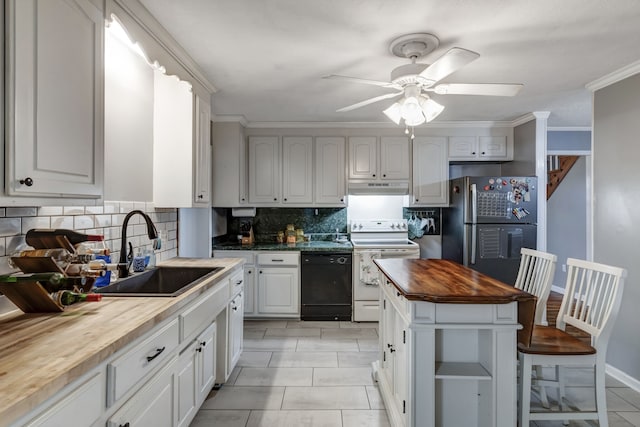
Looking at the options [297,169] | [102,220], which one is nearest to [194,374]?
[102,220]

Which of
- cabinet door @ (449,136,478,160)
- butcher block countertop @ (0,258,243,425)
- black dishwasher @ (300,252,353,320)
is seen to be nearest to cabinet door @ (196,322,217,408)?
butcher block countertop @ (0,258,243,425)

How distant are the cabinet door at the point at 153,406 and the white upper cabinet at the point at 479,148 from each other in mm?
3841

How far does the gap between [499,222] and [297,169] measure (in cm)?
238

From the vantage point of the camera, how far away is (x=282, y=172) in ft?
13.8

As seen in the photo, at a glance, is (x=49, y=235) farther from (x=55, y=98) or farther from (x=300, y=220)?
(x=300, y=220)

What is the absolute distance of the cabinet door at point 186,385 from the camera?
5.63 feet

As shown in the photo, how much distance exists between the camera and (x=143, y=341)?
1.32 m

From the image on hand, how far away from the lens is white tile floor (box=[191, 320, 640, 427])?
2162mm

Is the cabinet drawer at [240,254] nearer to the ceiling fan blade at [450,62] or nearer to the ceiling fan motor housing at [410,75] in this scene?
the ceiling fan motor housing at [410,75]

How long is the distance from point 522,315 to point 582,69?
2082 mm

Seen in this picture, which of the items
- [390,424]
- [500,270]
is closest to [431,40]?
[390,424]

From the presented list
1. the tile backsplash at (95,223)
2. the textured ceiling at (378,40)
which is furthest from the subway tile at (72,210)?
the textured ceiling at (378,40)

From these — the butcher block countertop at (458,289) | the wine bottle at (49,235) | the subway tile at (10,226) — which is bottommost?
the butcher block countertop at (458,289)

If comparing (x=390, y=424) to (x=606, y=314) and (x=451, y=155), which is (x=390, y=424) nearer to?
(x=606, y=314)
